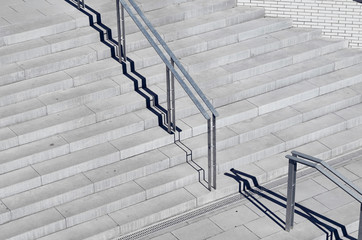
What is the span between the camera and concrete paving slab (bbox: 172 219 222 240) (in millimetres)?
8578

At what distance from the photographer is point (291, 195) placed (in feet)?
27.7

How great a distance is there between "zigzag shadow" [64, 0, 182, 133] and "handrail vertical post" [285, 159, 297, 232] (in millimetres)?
1740

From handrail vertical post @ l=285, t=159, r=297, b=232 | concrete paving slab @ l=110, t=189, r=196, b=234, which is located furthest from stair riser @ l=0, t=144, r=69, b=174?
handrail vertical post @ l=285, t=159, r=297, b=232

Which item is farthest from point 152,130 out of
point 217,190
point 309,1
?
point 309,1

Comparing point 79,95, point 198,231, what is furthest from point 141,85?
point 198,231

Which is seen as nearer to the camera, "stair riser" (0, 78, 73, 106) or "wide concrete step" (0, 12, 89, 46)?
"stair riser" (0, 78, 73, 106)

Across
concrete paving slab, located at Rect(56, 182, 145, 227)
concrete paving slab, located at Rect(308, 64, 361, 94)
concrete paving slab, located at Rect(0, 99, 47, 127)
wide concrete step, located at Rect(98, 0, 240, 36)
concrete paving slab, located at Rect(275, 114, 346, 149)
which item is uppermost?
wide concrete step, located at Rect(98, 0, 240, 36)

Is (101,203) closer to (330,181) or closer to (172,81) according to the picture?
(172,81)

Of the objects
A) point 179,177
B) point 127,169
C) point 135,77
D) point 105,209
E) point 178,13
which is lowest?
point 105,209

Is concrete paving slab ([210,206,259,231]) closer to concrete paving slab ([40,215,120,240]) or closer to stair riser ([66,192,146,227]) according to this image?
stair riser ([66,192,146,227])

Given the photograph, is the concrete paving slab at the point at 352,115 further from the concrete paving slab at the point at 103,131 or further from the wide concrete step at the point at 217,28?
the concrete paving slab at the point at 103,131

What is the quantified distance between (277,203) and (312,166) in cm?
120

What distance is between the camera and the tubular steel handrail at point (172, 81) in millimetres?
8734

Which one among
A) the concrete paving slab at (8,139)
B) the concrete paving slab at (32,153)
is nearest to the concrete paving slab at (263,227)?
the concrete paving slab at (32,153)
